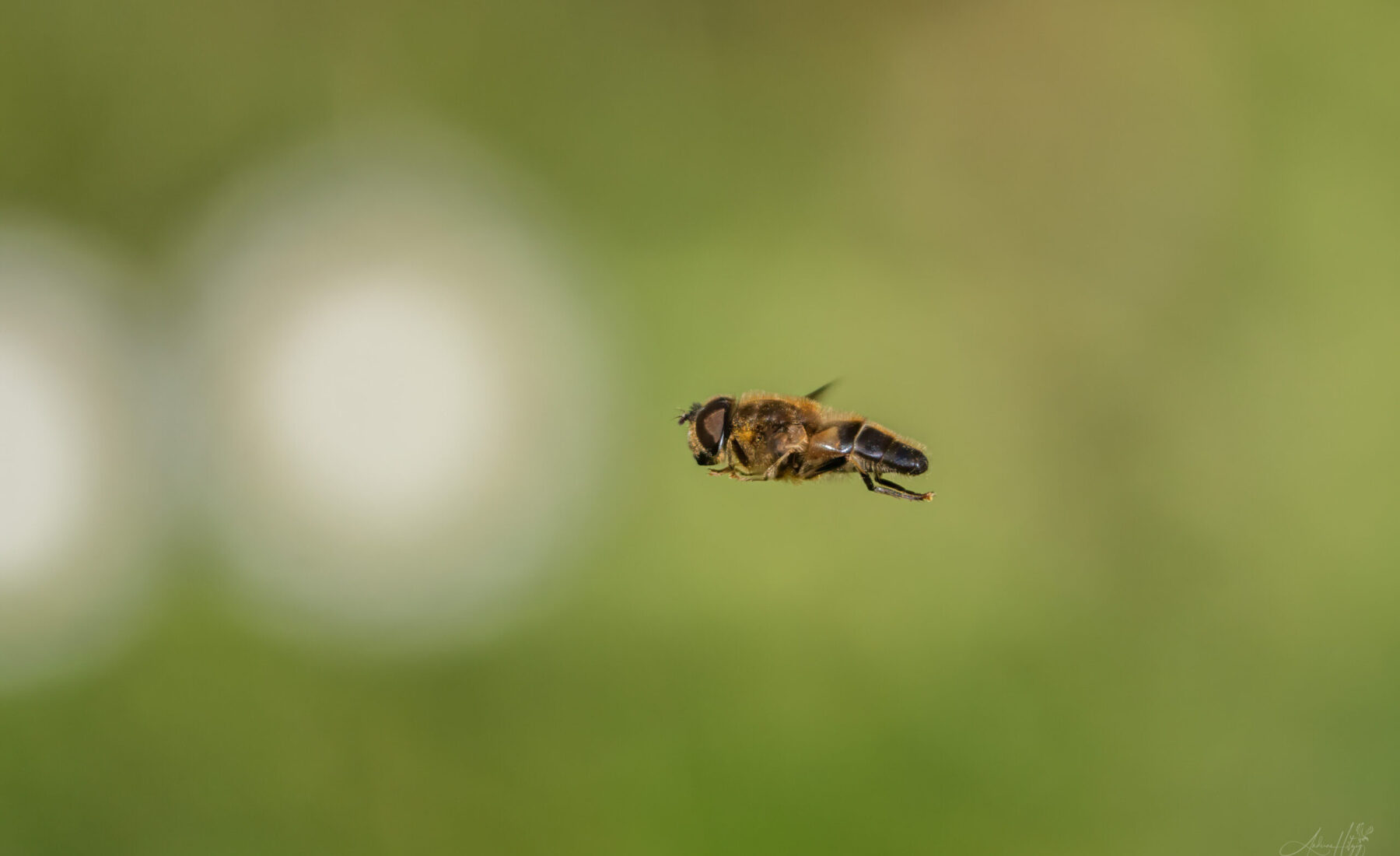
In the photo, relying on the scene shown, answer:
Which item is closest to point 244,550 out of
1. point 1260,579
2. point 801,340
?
point 801,340

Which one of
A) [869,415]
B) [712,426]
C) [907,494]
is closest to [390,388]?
[869,415]

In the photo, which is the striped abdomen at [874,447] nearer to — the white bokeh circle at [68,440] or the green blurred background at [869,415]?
the green blurred background at [869,415]

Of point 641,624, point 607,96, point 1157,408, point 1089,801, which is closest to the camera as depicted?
point 1089,801

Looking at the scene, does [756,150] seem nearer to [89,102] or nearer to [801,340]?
[801,340]

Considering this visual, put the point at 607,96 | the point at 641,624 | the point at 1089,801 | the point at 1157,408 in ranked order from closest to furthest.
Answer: the point at 1089,801 < the point at 641,624 < the point at 1157,408 < the point at 607,96

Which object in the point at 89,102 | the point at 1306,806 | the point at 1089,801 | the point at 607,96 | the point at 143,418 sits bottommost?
the point at 1306,806
